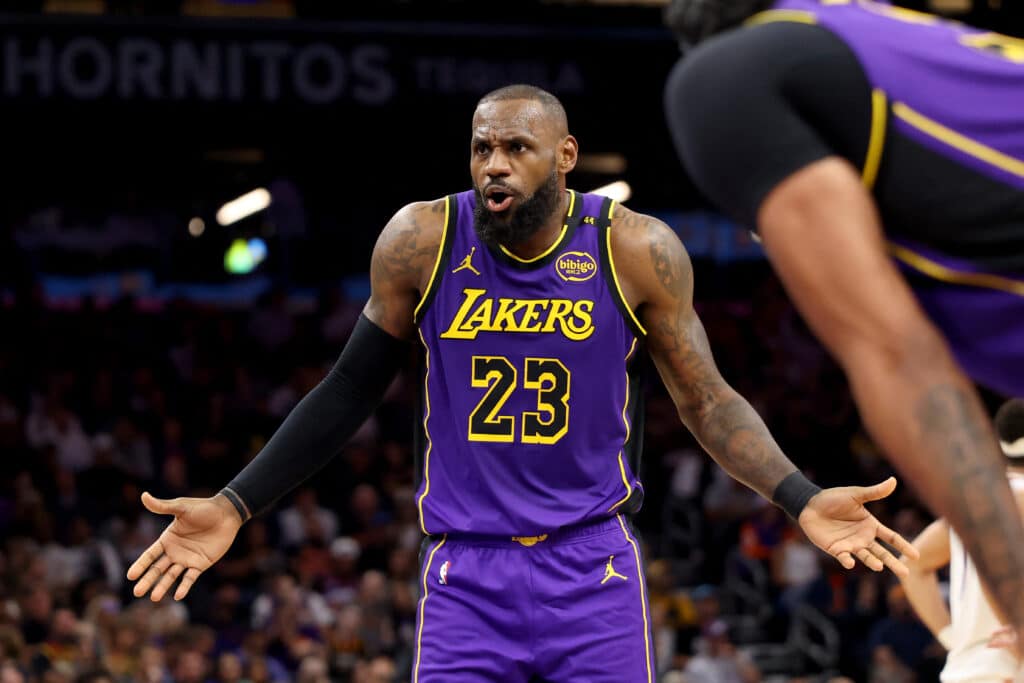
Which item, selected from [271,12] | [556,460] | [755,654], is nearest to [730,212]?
[556,460]

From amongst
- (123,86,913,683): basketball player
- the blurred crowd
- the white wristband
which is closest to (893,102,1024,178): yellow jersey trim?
(123,86,913,683): basketball player

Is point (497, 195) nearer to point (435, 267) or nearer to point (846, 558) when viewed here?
point (435, 267)

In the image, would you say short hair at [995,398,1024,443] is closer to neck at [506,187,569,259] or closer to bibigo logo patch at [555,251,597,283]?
bibigo logo patch at [555,251,597,283]

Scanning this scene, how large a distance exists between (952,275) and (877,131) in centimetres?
23

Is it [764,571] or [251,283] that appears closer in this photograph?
[764,571]

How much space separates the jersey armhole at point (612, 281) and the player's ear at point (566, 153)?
0.72ft

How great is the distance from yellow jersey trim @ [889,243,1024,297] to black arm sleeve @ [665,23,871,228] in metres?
0.15

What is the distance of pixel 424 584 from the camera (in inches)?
Result: 173

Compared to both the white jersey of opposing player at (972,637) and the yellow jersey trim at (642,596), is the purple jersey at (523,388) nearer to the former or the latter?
the yellow jersey trim at (642,596)

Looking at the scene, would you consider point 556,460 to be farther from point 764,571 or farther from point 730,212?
point 764,571

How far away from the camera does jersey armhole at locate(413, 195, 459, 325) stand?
14.7ft

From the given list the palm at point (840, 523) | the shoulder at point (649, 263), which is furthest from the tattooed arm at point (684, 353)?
the palm at point (840, 523)

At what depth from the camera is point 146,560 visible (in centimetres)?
420

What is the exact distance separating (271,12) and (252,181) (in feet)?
16.9
